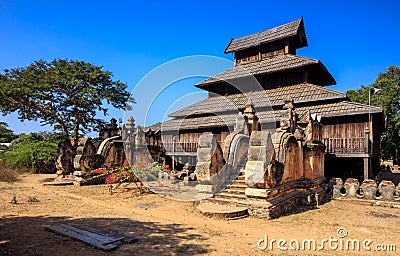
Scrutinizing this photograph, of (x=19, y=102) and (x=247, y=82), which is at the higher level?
(x=247, y=82)

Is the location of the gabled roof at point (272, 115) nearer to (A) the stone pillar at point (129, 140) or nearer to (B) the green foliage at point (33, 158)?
(A) the stone pillar at point (129, 140)

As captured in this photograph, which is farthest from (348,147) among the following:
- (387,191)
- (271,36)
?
(271,36)

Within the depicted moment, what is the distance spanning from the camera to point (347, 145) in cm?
1425

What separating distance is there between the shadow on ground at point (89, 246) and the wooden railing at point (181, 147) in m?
12.5

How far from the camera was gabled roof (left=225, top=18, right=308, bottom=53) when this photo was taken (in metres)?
22.0

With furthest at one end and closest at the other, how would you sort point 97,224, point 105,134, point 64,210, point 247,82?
point 247,82 → point 105,134 → point 64,210 → point 97,224

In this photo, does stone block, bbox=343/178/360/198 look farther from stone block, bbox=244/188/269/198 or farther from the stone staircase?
stone block, bbox=244/188/269/198

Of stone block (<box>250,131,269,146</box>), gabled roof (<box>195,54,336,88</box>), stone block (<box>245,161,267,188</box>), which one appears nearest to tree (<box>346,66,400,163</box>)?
gabled roof (<box>195,54,336,88</box>)

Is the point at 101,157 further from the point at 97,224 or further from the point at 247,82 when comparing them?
the point at 247,82

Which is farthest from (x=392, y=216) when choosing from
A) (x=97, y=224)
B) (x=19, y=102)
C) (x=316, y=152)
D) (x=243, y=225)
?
(x=19, y=102)

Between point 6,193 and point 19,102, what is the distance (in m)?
12.3

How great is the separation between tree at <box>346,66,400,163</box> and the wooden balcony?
17.6 metres

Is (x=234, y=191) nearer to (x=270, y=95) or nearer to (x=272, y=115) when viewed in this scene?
(x=272, y=115)

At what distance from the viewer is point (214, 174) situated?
33.0 feet
